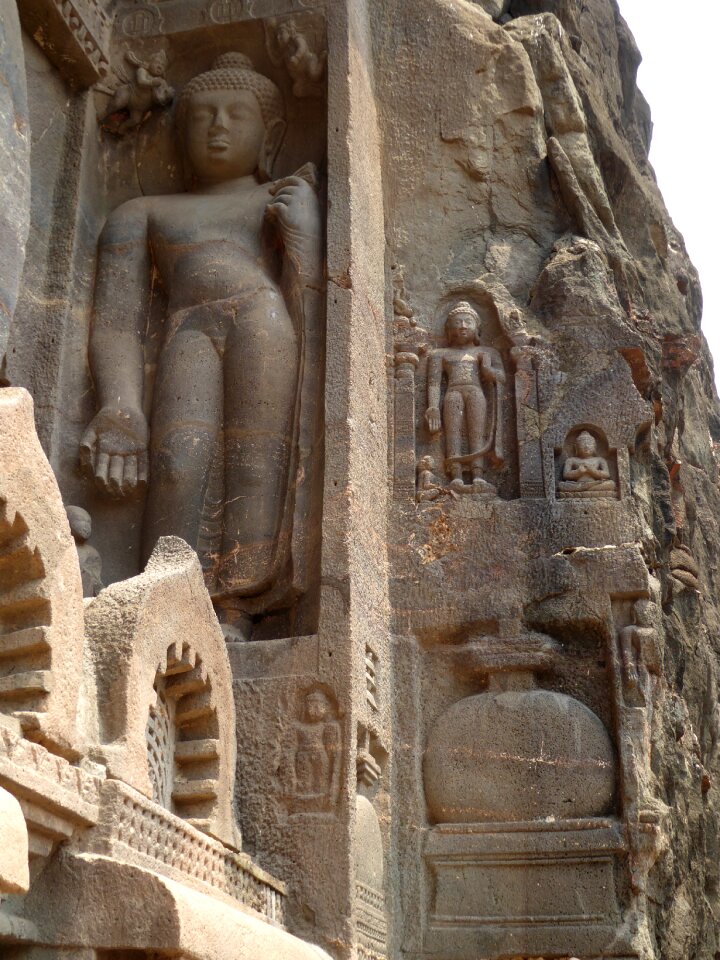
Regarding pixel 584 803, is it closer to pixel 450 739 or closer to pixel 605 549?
pixel 450 739

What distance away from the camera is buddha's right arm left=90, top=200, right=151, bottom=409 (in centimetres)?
693

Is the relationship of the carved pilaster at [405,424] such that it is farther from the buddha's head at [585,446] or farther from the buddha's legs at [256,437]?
the buddha's head at [585,446]

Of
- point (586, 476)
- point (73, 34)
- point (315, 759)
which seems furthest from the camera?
point (73, 34)

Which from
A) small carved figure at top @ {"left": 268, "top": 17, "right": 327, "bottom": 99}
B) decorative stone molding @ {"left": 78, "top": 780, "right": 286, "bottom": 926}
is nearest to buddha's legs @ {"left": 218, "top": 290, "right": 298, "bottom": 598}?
small carved figure at top @ {"left": 268, "top": 17, "right": 327, "bottom": 99}

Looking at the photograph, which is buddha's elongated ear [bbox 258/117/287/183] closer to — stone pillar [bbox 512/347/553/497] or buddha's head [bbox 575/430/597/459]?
stone pillar [bbox 512/347/553/497]

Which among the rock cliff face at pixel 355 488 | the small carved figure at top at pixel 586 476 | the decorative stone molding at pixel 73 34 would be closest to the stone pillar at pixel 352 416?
the rock cliff face at pixel 355 488

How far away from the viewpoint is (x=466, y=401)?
Answer: 23.3 ft

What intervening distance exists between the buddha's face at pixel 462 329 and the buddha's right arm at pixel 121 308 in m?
1.58

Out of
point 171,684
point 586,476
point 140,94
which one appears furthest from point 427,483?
point 140,94

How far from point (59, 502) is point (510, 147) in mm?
4451

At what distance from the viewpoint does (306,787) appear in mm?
5672

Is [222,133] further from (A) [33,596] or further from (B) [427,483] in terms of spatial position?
(A) [33,596]

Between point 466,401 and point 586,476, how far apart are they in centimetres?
73

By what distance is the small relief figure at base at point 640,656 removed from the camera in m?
6.29
